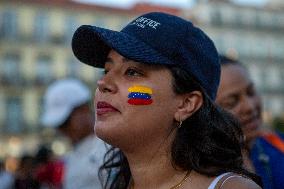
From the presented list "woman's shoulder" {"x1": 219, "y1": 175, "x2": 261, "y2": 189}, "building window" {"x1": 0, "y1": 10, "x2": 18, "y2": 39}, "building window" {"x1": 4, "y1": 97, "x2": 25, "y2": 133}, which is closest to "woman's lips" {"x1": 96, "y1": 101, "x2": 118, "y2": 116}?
"woman's shoulder" {"x1": 219, "y1": 175, "x2": 261, "y2": 189}

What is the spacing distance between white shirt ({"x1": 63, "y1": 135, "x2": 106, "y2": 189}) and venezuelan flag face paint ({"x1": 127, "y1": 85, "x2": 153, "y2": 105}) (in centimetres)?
83

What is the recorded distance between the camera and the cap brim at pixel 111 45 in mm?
1826

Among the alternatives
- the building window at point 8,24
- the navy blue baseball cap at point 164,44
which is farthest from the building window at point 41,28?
the navy blue baseball cap at point 164,44

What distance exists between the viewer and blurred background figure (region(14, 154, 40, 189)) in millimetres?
6086

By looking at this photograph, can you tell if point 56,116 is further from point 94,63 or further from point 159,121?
point 159,121

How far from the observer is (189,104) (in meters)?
1.94

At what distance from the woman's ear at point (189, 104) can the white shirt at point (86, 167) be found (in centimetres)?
79

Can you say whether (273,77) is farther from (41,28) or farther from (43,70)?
(41,28)

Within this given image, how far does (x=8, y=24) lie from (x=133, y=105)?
4428cm

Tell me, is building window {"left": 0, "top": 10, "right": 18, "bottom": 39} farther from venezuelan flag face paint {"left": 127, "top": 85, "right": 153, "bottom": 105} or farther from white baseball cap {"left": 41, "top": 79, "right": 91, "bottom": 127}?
venezuelan flag face paint {"left": 127, "top": 85, "right": 153, "bottom": 105}

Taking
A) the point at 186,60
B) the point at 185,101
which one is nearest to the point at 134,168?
the point at 185,101

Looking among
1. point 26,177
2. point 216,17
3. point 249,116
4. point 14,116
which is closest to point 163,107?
point 249,116

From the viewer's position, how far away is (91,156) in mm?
2910

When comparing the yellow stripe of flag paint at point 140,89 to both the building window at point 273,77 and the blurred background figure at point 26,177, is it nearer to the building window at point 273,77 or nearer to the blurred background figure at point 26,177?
the blurred background figure at point 26,177
